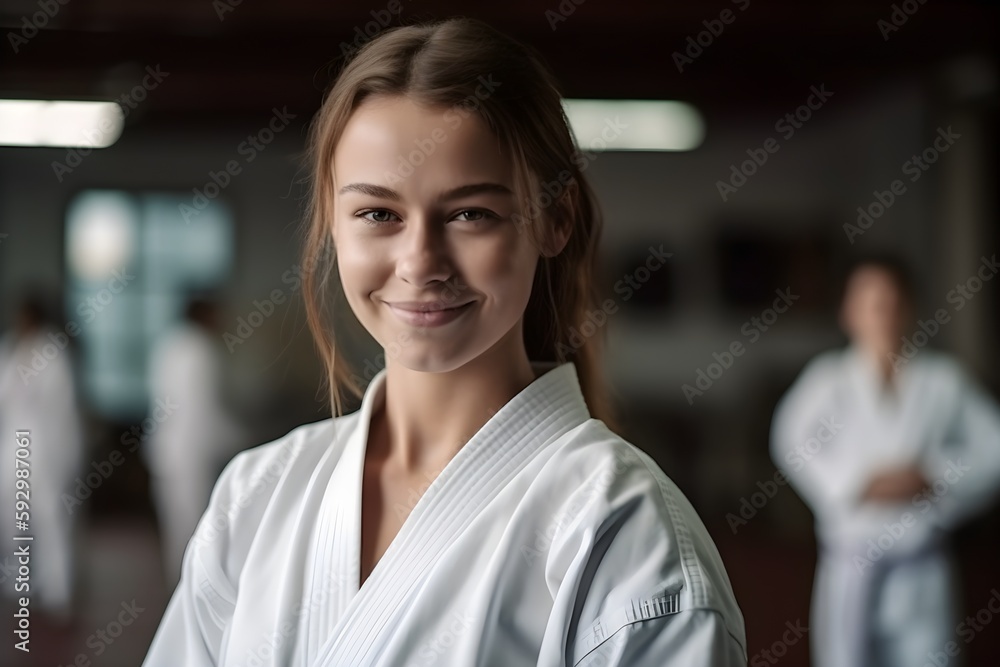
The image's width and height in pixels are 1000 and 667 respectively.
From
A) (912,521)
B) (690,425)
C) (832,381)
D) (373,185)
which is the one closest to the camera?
(373,185)

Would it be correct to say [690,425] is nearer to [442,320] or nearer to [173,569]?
[173,569]

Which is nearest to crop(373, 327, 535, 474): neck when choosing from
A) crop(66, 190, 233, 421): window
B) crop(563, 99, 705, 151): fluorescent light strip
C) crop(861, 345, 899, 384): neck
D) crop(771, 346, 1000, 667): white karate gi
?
crop(771, 346, 1000, 667): white karate gi

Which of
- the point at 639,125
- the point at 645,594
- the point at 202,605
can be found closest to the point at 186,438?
the point at 639,125

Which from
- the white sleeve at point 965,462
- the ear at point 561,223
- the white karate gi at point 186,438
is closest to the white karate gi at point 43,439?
the white karate gi at point 186,438

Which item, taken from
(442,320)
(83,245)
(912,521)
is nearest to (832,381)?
(912,521)

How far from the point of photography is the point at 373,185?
783 millimetres

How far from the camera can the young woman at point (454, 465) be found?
0.74 meters

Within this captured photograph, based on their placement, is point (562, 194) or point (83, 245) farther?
point (83, 245)

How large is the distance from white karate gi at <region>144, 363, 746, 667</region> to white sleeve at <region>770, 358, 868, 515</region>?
1.81 metres

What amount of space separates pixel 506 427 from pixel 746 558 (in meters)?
3.54

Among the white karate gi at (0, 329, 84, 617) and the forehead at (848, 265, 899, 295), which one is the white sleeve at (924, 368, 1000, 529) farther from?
the white karate gi at (0, 329, 84, 617)

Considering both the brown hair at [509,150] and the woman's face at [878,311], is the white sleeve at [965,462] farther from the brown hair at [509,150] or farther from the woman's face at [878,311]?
the brown hair at [509,150]

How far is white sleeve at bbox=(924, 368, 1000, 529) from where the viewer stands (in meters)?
2.30

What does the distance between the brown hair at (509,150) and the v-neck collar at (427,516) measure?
0.38ft
